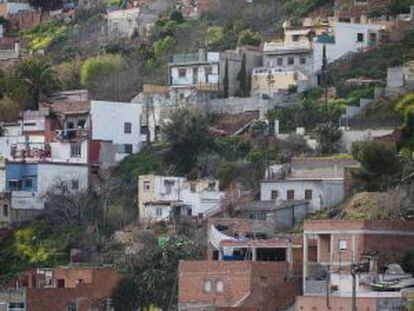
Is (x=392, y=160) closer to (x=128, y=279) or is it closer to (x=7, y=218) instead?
(x=128, y=279)

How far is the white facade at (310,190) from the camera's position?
91.5 m

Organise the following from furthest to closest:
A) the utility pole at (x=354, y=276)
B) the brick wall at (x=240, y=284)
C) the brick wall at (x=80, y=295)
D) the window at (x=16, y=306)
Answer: the window at (x=16, y=306) → the brick wall at (x=80, y=295) → the brick wall at (x=240, y=284) → the utility pole at (x=354, y=276)

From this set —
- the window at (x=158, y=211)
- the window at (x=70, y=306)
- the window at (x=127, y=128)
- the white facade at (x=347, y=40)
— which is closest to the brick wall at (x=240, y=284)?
the window at (x=70, y=306)

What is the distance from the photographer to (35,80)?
109 meters

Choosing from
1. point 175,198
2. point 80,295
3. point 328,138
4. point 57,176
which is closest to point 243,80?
point 57,176

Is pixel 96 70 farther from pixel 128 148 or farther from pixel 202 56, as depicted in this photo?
pixel 128 148

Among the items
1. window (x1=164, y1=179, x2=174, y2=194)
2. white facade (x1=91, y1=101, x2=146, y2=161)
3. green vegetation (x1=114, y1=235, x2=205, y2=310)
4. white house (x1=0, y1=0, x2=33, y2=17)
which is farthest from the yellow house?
white house (x1=0, y1=0, x2=33, y2=17)

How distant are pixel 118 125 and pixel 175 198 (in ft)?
27.8

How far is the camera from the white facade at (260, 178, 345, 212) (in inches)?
3602

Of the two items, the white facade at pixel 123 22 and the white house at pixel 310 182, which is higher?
the white facade at pixel 123 22

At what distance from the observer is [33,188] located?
99.4m

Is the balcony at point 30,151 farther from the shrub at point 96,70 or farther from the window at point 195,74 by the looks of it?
the shrub at point 96,70

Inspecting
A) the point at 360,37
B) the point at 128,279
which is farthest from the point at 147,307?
the point at 360,37

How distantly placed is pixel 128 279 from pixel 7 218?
1043 cm
